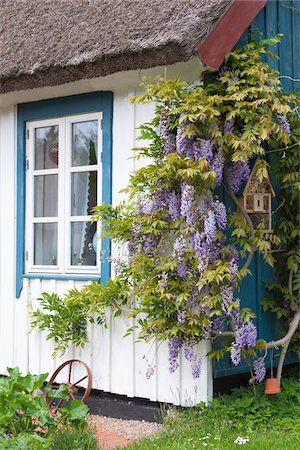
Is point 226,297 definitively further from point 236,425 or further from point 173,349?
point 236,425

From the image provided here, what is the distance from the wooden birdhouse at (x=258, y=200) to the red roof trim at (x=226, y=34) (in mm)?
889

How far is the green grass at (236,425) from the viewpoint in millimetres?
5102

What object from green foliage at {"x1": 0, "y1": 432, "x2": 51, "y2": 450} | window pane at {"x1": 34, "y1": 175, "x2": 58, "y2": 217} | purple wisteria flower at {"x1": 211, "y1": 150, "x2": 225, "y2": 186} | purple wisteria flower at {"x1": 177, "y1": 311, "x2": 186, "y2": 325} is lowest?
green foliage at {"x1": 0, "y1": 432, "x2": 51, "y2": 450}

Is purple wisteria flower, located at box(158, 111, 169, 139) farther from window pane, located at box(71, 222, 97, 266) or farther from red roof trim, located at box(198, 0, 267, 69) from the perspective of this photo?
window pane, located at box(71, 222, 97, 266)

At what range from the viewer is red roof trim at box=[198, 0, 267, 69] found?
5.58m

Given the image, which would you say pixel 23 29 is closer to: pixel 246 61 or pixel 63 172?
pixel 63 172

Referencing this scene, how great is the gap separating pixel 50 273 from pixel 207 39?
248cm

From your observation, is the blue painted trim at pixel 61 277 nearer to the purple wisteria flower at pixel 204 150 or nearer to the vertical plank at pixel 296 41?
the purple wisteria flower at pixel 204 150

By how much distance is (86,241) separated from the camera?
6.57 metres

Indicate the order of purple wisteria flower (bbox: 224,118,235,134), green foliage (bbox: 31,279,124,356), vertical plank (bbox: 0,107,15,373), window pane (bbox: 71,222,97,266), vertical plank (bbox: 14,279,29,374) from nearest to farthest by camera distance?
purple wisteria flower (bbox: 224,118,235,134) → green foliage (bbox: 31,279,124,356) → window pane (bbox: 71,222,97,266) → vertical plank (bbox: 14,279,29,374) → vertical plank (bbox: 0,107,15,373)

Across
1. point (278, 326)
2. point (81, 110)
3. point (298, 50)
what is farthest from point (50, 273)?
point (298, 50)

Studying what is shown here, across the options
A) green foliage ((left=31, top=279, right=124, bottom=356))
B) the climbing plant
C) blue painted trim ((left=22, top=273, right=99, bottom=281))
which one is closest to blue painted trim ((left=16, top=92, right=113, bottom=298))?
blue painted trim ((left=22, top=273, right=99, bottom=281))

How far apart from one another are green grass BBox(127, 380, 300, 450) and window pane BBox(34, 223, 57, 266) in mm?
1892

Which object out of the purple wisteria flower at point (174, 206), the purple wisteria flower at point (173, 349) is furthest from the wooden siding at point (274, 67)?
the purple wisteria flower at point (174, 206)
